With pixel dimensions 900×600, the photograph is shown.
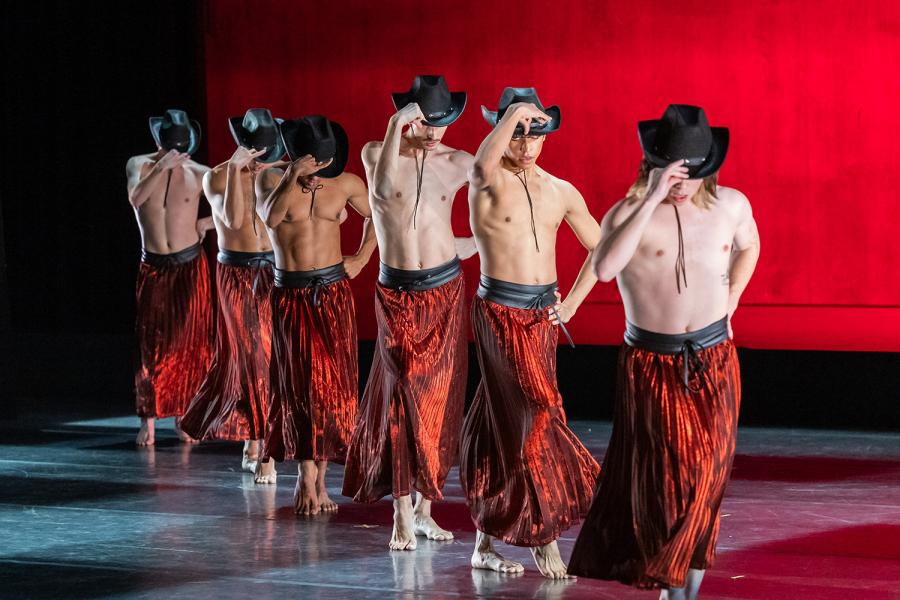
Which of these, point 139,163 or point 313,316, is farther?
point 139,163

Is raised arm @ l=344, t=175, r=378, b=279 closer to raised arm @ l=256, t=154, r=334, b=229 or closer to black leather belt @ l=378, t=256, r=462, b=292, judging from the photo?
raised arm @ l=256, t=154, r=334, b=229

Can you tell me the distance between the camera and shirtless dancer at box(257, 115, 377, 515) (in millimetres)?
5859

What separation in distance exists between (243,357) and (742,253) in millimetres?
3323

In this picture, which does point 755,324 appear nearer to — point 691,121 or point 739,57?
point 739,57

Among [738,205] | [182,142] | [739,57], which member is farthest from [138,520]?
[739,57]

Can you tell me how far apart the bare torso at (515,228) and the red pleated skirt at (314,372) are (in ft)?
3.86

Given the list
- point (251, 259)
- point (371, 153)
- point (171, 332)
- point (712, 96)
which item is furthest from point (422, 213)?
point (712, 96)

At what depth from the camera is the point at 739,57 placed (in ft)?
26.9

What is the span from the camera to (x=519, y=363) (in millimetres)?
4738

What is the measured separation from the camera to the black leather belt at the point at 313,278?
591 cm

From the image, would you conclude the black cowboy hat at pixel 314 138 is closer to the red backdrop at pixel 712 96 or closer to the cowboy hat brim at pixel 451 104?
the cowboy hat brim at pixel 451 104

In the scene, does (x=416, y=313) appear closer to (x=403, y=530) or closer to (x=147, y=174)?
(x=403, y=530)

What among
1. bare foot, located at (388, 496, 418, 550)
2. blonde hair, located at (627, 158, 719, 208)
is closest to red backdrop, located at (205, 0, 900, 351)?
bare foot, located at (388, 496, 418, 550)

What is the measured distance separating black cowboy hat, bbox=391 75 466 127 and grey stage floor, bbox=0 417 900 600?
158 cm
